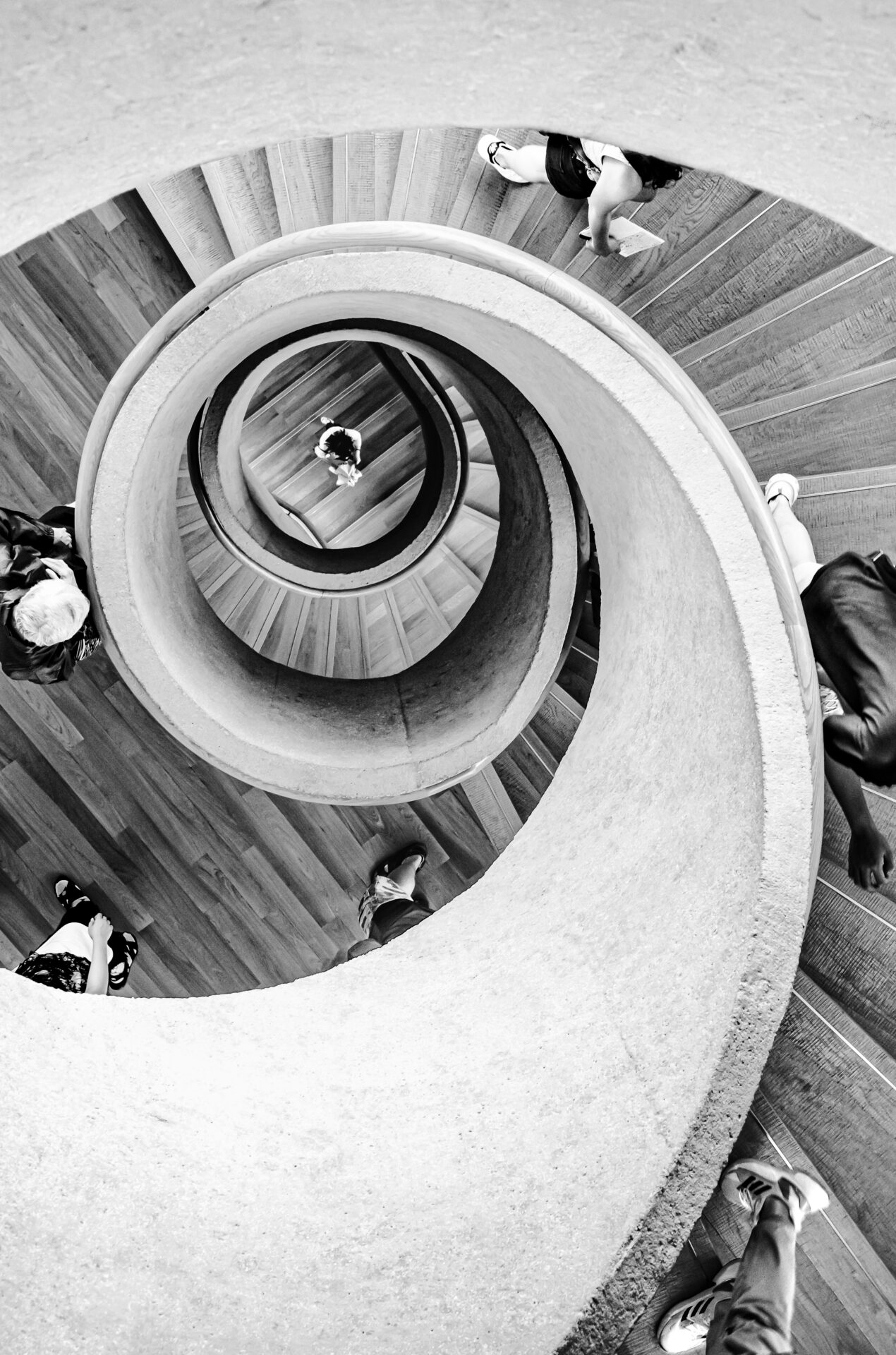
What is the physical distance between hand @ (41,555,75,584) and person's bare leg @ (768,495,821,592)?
2.42 metres

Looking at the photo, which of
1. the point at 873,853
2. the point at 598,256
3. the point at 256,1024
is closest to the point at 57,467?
the point at 598,256

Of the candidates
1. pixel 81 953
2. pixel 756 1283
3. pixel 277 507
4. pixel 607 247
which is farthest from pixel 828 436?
pixel 277 507

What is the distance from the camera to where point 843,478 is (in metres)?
2.86

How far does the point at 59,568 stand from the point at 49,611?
18 cm

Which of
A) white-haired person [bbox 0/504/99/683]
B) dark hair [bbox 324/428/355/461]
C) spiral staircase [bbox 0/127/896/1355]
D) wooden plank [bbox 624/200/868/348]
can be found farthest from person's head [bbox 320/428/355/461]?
wooden plank [bbox 624/200/868/348]

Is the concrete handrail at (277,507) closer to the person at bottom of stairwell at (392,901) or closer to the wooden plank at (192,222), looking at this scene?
the wooden plank at (192,222)

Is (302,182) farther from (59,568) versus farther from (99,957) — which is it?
(99,957)

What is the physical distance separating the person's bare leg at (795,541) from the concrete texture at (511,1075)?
42 centimetres

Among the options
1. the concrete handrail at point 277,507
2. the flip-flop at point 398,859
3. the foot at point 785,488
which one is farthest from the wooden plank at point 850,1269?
the concrete handrail at point 277,507

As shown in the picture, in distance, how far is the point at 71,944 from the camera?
451cm

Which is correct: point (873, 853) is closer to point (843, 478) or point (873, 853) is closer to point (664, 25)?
point (843, 478)

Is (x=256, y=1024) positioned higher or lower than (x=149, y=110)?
lower

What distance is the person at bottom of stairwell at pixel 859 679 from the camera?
262 cm

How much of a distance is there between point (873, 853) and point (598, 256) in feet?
6.81
